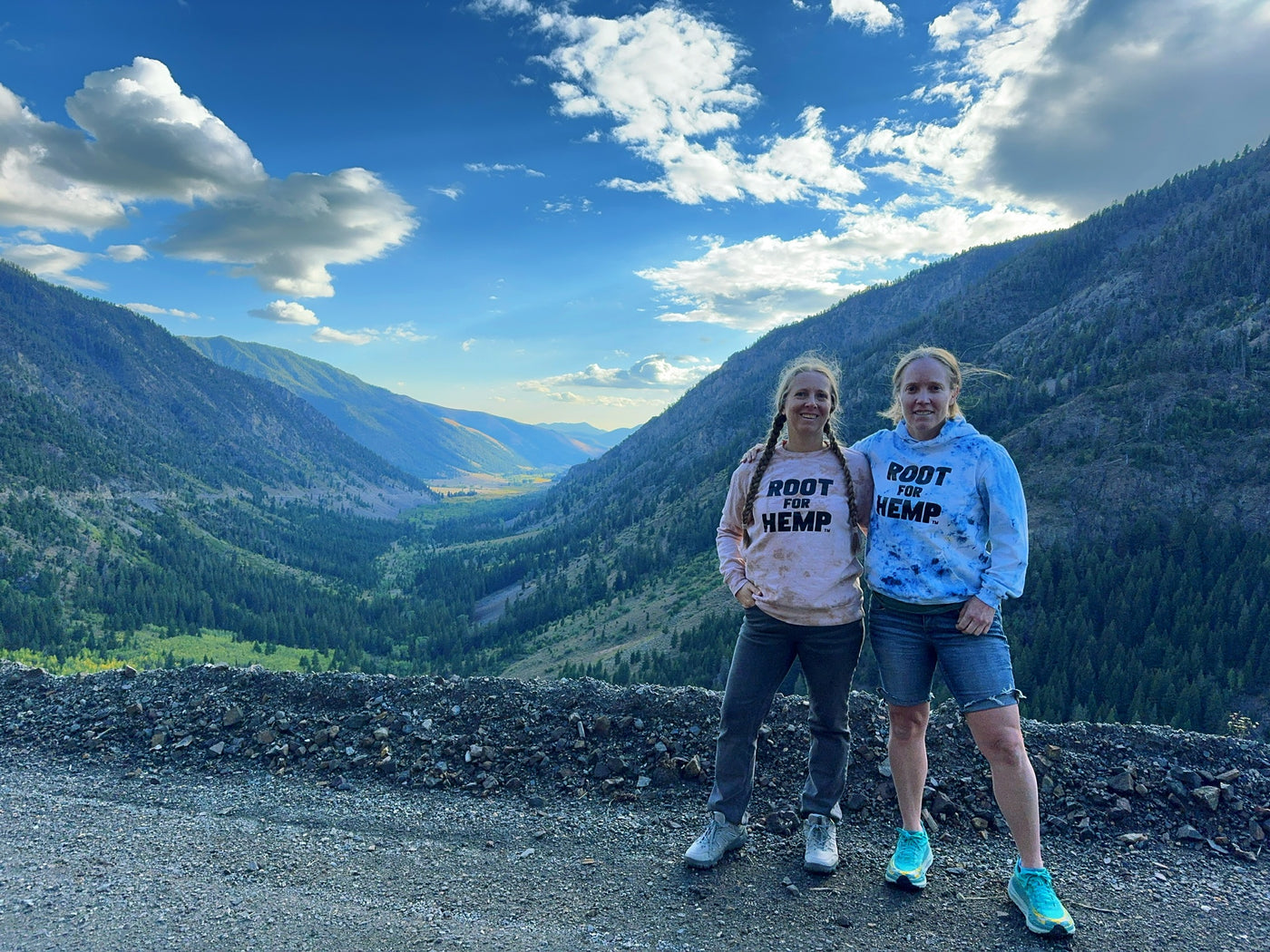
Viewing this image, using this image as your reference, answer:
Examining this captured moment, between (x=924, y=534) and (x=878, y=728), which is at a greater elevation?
(x=924, y=534)

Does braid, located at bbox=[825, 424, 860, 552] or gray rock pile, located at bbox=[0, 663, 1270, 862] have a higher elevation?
braid, located at bbox=[825, 424, 860, 552]

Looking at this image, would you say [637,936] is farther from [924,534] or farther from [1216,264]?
[1216,264]

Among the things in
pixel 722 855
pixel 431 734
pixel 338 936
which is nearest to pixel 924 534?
pixel 722 855

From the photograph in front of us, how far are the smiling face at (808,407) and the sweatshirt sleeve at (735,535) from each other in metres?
0.54

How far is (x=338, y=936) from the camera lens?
14.9ft

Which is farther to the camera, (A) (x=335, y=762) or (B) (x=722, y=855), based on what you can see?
(A) (x=335, y=762)

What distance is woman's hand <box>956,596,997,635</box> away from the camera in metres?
4.54

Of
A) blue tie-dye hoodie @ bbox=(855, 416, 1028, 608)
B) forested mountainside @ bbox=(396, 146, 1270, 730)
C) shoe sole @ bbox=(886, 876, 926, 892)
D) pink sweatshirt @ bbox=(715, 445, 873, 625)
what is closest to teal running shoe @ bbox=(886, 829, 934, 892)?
shoe sole @ bbox=(886, 876, 926, 892)

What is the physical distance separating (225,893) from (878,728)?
6719 millimetres

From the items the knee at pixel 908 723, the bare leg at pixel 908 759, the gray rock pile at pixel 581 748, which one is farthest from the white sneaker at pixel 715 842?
the knee at pixel 908 723

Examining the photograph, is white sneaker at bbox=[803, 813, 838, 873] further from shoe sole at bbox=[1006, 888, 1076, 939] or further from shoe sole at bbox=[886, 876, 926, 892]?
shoe sole at bbox=[1006, 888, 1076, 939]

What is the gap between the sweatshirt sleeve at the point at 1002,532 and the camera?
180 inches

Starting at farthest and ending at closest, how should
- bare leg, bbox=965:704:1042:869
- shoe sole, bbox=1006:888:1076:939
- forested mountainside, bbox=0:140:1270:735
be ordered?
forested mountainside, bbox=0:140:1270:735, bare leg, bbox=965:704:1042:869, shoe sole, bbox=1006:888:1076:939

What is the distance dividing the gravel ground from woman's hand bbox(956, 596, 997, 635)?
2.20 metres
